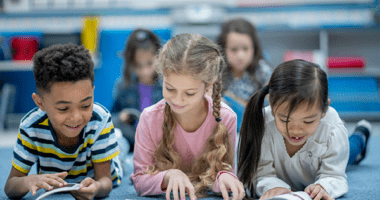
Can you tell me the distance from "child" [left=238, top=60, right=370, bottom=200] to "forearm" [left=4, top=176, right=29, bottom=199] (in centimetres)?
57

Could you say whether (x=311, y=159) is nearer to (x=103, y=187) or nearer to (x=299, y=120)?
(x=299, y=120)

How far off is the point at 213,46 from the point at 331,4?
2.47 m

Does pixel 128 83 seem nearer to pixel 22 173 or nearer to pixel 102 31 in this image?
pixel 22 173

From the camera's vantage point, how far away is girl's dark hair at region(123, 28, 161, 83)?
199 cm

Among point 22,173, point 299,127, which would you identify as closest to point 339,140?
point 299,127

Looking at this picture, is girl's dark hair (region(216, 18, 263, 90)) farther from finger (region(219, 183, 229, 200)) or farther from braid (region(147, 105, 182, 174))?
finger (region(219, 183, 229, 200))

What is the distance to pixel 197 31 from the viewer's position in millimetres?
3066

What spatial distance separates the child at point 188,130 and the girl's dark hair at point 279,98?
0.05 metres

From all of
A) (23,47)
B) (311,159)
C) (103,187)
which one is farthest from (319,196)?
(23,47)

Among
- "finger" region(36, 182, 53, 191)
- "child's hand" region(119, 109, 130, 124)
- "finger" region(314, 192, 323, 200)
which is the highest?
"finger" region(36, 182, 53, 191)

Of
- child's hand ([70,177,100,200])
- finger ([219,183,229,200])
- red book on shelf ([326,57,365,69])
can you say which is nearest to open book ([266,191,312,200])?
finger ([219,183,229,200])

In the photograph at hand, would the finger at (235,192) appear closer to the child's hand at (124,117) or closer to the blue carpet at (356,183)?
the blue carpet at (356,183)

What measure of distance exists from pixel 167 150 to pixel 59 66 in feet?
1.20

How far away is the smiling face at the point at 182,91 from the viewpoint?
3.18ft
